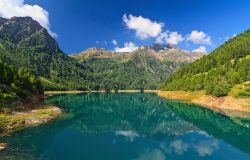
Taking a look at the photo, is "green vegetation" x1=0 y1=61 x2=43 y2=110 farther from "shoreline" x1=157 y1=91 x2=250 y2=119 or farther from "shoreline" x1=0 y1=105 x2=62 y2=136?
"shoreline" x1=157 y1=91 x2=250 y2=119

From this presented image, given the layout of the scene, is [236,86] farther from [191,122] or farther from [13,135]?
[13,135]

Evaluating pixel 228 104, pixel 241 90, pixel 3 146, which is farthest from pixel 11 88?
pixel 241 90

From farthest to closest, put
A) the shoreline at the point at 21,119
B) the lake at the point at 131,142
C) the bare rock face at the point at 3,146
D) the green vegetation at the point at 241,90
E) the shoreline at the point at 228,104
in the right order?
1. the green vegetation at the point at 241,90
2. the shoreline at the point at 228,104
3. the shoreline at the point at 21,119
4. the lake at the point at 131,142
5. the bare rock face at the point at 3,146

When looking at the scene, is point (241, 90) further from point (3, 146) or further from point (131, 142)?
point (3, 146)

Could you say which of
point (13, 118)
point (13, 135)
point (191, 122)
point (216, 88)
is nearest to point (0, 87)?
point (13, 118)

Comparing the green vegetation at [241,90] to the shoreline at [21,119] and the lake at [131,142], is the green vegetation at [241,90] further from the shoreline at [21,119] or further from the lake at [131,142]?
the shoreline at [21,119]

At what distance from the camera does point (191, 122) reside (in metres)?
110

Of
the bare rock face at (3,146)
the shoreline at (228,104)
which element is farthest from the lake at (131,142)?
the shoreline at (228,104)

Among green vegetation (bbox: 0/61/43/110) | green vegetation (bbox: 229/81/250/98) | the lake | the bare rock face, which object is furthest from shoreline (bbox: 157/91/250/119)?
the bare rock face

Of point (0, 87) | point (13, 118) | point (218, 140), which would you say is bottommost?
point (218, 140)

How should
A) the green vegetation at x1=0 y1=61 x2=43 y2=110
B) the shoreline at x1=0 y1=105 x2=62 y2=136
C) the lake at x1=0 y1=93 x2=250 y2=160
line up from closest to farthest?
1. the lake at x1=0 y1=93 x2=250 y2=160
2. the shoreline at x1=0 y1=105 x2=62 y2=136
3. the green vegetation at x1=0 y1=61 x2=43 y2=110

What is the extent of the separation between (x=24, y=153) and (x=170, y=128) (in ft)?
194

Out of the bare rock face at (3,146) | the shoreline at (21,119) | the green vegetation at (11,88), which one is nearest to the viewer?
the bare rock face at (3,146)

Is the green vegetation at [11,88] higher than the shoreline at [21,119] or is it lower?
higher
